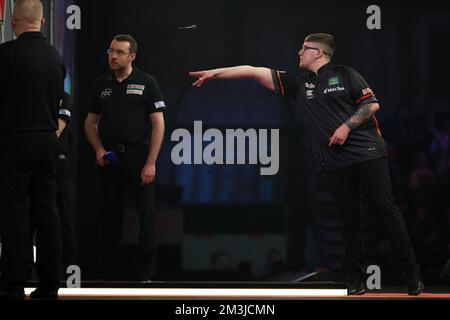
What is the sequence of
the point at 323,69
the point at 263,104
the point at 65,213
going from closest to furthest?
the point at 323,69, the point at 65,213, the point at 263,104

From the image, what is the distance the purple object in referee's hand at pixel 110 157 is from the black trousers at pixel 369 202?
1.42m

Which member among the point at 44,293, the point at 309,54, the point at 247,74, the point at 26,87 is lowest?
the point at 44,293

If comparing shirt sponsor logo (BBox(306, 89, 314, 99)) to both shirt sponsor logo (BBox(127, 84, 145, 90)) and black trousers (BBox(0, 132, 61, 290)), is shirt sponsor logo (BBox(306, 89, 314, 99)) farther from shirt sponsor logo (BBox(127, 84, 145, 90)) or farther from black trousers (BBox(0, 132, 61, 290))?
black trousers (BBox(0, 132, 61, 290))

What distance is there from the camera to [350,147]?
4984 mm

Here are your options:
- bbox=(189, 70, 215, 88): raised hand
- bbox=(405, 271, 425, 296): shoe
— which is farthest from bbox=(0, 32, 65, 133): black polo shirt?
bbox=(405, 271, 425, 296): shoe

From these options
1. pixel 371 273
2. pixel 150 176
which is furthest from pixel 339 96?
pixel 371 273

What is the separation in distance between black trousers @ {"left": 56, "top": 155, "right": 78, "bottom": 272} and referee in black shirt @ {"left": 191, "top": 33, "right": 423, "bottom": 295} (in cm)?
136

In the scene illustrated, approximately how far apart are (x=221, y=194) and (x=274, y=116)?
70 cm

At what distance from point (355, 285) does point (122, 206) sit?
5.31 ft

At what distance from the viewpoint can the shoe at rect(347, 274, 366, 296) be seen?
5.01m

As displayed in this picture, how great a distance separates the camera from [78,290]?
5.36m

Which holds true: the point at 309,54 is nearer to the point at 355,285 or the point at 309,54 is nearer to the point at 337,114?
the point at 337,114

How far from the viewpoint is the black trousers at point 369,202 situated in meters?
4.91

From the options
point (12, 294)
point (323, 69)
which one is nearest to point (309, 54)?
point (323, 69)
